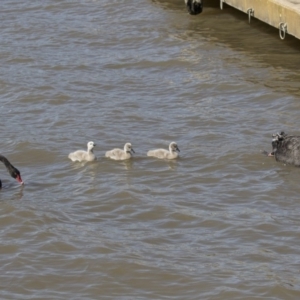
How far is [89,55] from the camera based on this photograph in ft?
51.9

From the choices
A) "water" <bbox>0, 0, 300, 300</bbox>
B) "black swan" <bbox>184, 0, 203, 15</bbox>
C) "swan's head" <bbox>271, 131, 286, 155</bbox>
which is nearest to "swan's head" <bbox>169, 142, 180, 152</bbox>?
"water" <bbox>0, 0, 300, 300</bbox>

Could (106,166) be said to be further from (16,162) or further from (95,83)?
(95,83)

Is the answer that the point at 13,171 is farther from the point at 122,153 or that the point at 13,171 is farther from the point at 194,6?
the point at 194,6

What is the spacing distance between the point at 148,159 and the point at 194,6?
6868mm

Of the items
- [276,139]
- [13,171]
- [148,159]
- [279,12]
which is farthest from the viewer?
[279,12]

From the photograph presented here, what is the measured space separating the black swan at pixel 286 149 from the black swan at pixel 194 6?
688 cm

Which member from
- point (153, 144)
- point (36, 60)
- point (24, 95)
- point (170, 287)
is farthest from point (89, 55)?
point (170, 287)

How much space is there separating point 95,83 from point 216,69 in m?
1.92

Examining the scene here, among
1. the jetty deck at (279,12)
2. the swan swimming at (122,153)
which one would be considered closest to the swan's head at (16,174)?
the swan swimming at (122,153)

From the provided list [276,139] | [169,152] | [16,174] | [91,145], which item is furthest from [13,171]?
[276,139]

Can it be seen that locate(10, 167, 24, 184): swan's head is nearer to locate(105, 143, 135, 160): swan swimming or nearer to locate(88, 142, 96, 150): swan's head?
locate(88, 142, 96, 150): swan's head

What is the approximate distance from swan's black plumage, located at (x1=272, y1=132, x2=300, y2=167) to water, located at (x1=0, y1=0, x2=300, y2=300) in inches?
4.4

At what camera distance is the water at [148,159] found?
8516mm

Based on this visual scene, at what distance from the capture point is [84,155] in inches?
437
